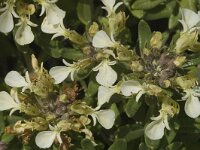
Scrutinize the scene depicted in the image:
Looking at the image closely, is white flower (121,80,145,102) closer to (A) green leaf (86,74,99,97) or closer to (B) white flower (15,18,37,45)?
(A) green leaf (86,74,99,97)

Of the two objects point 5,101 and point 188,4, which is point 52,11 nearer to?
point 5,101

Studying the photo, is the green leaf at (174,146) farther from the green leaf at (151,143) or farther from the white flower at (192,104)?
the white flower at (192,104)

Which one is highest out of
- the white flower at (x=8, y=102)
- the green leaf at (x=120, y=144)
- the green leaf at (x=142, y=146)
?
the white flower at (x=8, y=102)

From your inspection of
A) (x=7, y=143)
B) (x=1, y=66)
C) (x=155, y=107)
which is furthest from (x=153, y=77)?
(x=1, y=66)

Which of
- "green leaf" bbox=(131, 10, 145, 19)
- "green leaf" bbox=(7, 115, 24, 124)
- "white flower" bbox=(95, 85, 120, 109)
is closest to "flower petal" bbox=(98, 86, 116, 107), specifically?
"white flower" bbox=(95, 85, 120, 109)

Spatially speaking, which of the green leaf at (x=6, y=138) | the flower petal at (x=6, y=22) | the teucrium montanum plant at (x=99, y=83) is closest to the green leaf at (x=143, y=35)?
the teucrium montanum plant at (x=99, y=83)

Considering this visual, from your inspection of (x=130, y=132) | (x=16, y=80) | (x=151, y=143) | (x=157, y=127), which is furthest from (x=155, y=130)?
(x=16, y=80)

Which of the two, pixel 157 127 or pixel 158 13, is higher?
pixel 158 13
